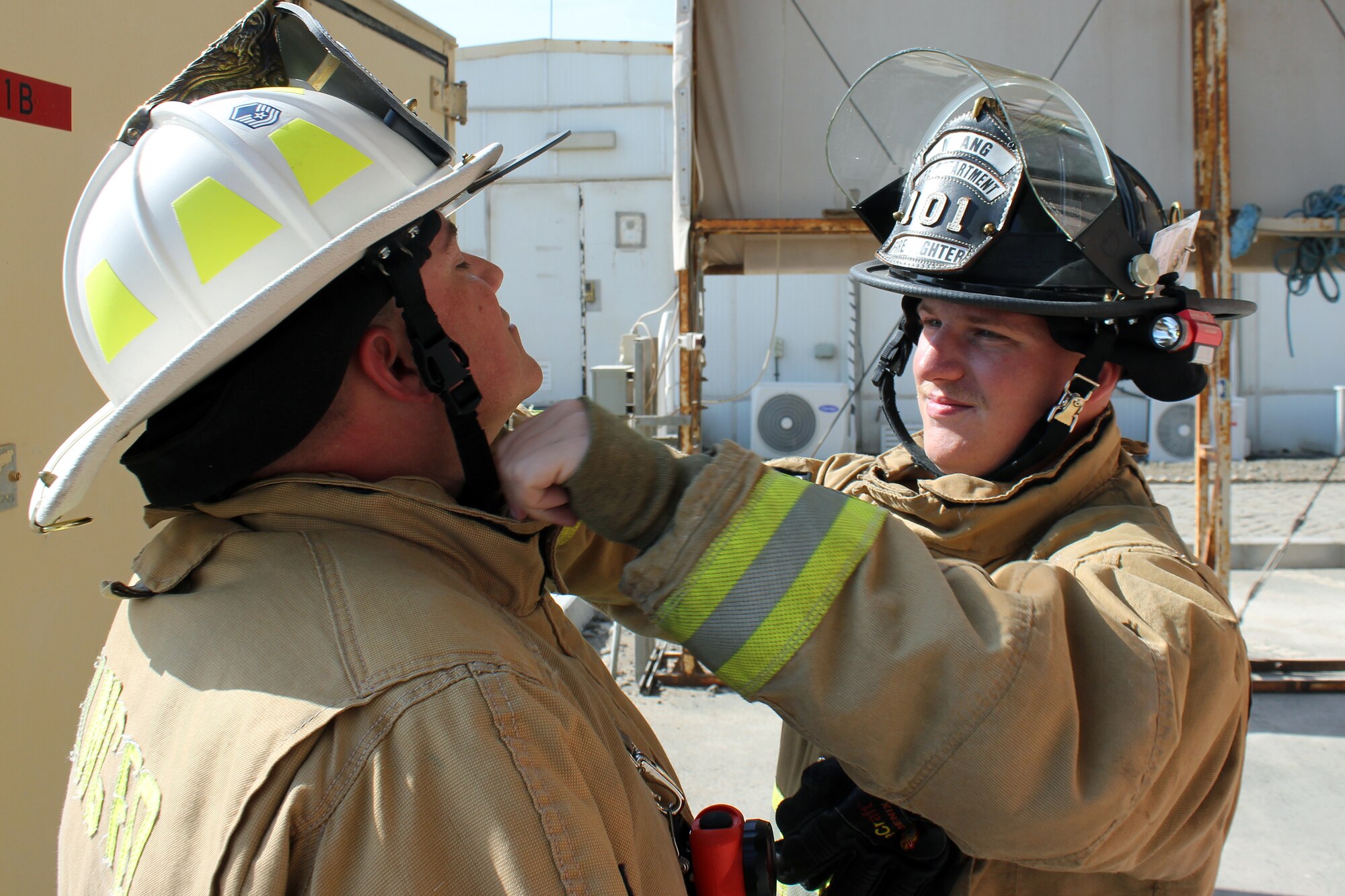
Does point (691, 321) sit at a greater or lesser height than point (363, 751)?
greater

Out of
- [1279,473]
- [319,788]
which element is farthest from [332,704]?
[1279,473]

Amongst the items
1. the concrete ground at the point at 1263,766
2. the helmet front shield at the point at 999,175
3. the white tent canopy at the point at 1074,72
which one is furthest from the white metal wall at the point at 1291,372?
Result: the helmet front shield at the point at 999,175

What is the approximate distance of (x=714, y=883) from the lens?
129 centimetres

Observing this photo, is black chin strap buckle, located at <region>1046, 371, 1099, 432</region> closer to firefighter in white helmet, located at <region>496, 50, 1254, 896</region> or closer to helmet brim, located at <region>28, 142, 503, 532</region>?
firefighter in white helmet, located at <region>496, 50, 1254, 896</region>

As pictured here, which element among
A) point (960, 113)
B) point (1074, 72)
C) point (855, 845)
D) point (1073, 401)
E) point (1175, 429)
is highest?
point (1074, 72)

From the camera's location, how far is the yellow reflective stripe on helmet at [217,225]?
1.14 meters

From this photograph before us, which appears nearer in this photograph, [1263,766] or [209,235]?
[209,235]

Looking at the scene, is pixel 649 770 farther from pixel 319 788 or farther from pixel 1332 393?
pixel 1332 393

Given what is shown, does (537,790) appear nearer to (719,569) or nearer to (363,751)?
(363,751)

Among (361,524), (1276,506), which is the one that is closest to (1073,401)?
(361,524)

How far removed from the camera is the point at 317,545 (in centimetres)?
112

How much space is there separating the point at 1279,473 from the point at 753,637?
41.4 ft

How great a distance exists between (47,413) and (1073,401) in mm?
2266

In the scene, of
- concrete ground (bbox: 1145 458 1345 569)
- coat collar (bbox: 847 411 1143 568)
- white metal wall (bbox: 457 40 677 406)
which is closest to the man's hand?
coat collar (bbox: 847 411 1143 568)
